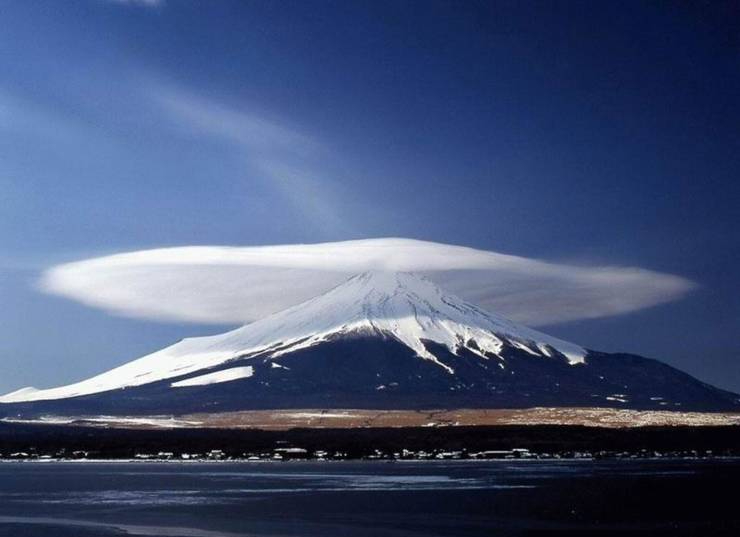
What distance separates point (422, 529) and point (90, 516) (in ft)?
47.2

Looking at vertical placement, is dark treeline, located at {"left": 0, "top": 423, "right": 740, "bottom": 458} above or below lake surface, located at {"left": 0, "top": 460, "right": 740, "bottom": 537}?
above

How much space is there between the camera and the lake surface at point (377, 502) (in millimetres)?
40812

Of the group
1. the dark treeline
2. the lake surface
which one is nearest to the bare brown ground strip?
the dark treeline

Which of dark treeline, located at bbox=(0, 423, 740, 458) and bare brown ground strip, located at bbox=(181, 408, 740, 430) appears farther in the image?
bare brown ground strip, located at bbox=(181, 408, 740, 430)

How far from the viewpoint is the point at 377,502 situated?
5119cm

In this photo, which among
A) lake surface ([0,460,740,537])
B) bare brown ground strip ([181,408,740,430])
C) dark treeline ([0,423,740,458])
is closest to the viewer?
lake surface ([0,460,740,537])

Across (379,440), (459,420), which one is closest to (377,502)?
(379,440)

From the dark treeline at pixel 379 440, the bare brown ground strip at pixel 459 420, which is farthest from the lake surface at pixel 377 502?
the bare brown ground strip at pixel 459 420

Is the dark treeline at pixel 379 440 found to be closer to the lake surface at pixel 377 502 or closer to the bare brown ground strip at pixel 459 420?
the bare brown ground strip at pixel 459 420

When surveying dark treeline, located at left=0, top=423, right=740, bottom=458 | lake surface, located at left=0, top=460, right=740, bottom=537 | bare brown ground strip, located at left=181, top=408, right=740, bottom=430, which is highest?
bare brown ground strip, located at left=181, top=408, right=740, bottom=430

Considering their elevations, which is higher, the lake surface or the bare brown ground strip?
the bare brown ground strip

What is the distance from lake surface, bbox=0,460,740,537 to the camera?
40.8 meters

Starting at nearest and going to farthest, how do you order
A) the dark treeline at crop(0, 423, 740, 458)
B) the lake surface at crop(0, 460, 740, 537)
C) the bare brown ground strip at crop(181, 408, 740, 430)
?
1. the lake surface at crop(0, 460, 740, 537)
2. the dark treeline at crop(0, 423, 740, 458)
3. the bare brown ground strip at crop(181, 408, 740, 430)

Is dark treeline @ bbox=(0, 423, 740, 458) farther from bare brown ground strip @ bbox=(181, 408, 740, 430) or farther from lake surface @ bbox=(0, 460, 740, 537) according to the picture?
lake surface @ bbox=(0, 460, 740, 537)
